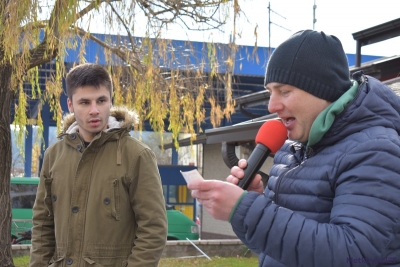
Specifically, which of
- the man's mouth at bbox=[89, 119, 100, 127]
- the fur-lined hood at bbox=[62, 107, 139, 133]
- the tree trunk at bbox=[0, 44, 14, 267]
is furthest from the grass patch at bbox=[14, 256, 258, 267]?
the man's mouth at bbox=[89, 119, 100, 127]

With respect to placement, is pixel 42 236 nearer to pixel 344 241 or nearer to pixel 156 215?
pixel 156 215

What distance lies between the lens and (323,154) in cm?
164

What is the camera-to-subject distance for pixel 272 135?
1.91m

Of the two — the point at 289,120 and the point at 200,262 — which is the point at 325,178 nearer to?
the point at 289,120

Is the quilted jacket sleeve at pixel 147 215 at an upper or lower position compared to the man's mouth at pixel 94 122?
lower

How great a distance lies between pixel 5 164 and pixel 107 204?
502cm

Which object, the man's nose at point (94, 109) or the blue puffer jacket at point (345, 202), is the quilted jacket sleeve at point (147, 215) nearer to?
the man's nose at point (94, 109)

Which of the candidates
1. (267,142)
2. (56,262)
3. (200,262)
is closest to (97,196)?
(56,262)

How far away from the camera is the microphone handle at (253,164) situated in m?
1.76

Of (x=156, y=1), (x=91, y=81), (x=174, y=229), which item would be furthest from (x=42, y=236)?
(x=174, y=229)

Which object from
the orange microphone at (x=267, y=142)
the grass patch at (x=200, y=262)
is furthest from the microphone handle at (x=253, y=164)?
the grass patch at (x=200, y=262)

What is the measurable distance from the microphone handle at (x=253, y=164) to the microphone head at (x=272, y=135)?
0.07 feet

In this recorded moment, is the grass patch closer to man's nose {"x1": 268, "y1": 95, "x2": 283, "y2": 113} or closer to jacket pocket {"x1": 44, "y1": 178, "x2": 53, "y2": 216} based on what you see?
jacket pocket {"x1": 44, "y1": 178, "x2": 53, "y2": 216}

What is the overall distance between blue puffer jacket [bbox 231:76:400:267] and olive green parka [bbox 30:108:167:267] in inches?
44.3
